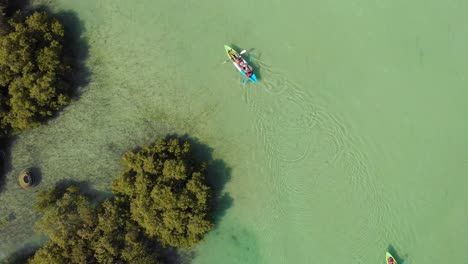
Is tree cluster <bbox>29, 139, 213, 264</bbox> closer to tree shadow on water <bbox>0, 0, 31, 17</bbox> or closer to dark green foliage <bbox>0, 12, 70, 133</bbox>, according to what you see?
dark green foliage <bbox>0, 12, 70, 133</bbox>

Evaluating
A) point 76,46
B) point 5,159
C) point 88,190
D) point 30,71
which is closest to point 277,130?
point 88,190

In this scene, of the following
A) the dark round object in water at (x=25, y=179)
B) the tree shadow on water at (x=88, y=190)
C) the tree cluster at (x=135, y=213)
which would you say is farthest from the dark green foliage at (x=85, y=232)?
the dark round object in water at (x=25, y=179)

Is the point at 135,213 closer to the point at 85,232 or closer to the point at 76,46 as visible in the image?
the point at 85,232

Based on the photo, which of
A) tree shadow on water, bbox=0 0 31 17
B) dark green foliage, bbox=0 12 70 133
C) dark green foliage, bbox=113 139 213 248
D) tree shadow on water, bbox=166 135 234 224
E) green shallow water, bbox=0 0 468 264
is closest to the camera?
dark green foliage, bbox=0 12 70 133

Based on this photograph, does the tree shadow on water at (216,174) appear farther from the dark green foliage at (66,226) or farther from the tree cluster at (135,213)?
the dark green foliage at (66,226)

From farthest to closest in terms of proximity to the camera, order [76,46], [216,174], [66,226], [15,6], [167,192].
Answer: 1. [216,174]
2. [76,46]
3. [15,6]
4. [66,226]
5. [167,192]

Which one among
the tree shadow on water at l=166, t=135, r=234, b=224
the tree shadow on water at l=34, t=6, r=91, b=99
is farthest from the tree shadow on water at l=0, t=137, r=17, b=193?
the tree shadow on water at l=166, t=135, r=234, b=224

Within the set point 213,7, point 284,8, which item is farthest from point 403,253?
point 213,7
